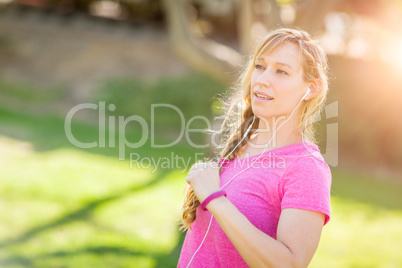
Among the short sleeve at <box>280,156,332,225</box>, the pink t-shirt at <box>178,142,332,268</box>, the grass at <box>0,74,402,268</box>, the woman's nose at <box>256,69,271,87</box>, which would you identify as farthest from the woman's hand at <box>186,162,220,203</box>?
the grass at <box>0,74,402,268</box>

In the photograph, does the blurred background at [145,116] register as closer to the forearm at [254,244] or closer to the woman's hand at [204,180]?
the woman's hand at [204,180]

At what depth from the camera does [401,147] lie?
9242 mm

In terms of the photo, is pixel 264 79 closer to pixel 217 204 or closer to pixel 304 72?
pixel 304 72

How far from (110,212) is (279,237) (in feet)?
13.8

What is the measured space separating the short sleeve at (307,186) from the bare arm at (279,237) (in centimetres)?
3

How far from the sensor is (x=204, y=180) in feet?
5.58

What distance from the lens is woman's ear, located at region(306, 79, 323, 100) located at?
183 cm

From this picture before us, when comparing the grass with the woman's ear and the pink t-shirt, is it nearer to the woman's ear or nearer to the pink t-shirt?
the pink t-shirt

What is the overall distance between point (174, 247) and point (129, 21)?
1221cm

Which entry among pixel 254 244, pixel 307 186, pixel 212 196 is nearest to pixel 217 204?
pixel 212 196

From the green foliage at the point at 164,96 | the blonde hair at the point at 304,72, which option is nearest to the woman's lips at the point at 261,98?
the blonde hair at the point at 304,72

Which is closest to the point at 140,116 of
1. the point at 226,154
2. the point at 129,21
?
the point at 129,21

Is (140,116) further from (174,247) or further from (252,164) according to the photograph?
(252,164)

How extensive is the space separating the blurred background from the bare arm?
83 cm
